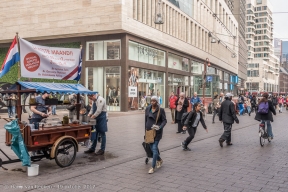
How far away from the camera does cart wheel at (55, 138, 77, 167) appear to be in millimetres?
7305

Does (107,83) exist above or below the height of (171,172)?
above

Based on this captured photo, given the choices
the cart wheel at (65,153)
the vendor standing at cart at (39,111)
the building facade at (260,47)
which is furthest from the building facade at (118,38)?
the building facade at (260,47)

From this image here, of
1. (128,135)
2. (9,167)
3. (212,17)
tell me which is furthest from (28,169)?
(212,17)

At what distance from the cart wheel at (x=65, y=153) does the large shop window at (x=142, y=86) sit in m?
19.9

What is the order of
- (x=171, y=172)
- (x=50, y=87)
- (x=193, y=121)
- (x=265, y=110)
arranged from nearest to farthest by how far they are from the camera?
1. (x=171, y=172)
2. (x=50, y=87)
3. (x=193, y=121)
4. (x=265, y=110)

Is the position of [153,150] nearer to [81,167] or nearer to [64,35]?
[81,167]

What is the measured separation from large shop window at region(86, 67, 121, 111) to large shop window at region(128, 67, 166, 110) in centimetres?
108

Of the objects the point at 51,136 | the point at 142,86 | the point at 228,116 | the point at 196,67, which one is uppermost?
the point at 196,67

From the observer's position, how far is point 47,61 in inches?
297

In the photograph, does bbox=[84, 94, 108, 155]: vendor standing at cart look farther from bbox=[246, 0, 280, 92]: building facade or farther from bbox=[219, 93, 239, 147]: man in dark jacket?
bbox=[246, 0, 280, 92]: building facade

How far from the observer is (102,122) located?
8.87 metres

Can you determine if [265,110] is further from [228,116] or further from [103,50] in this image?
[103,50]

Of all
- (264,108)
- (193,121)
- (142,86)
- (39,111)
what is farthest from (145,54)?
(39,111)

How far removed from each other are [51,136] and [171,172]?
2.70 metres
